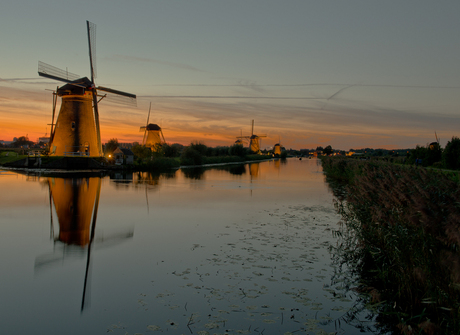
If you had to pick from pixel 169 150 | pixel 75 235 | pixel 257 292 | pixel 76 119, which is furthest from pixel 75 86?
pixel 257 292

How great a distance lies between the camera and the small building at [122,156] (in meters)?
40.6

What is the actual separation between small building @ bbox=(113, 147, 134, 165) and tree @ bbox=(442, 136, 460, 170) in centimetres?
3166

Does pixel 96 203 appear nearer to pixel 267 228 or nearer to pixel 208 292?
pixel 267 228

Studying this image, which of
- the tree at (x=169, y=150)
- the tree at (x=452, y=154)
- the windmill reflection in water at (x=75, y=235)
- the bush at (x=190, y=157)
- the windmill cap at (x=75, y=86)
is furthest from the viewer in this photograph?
the tree at (x=169, y=150)

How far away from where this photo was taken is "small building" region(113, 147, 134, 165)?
133ft

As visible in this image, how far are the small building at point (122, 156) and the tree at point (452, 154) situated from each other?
104ft

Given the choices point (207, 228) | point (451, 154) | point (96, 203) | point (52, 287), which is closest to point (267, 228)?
point (207, 228)

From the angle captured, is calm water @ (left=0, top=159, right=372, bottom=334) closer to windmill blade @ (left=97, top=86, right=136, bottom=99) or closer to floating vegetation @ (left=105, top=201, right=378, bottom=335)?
floating vegetation @ (left=105, top=201, right=378, bottom=335)

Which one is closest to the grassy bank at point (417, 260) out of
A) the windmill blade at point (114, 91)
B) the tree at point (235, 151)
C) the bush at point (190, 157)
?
the windmill blade at point (114, 91)

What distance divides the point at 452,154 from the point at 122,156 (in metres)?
33.4

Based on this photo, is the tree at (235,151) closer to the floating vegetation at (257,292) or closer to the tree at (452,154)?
the tree at (452,154)

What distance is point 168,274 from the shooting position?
619 cm

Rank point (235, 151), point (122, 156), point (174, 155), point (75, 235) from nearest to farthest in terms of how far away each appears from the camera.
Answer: point (75, 235), point (122, 156), point (174, 155), point (235, 151)

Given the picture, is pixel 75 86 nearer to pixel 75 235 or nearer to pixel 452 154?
pixel 75 235
